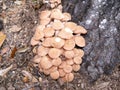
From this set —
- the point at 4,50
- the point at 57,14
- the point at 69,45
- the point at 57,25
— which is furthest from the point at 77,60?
the point at 4,50

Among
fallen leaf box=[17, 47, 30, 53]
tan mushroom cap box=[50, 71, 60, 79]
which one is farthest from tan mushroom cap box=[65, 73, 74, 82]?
fallen leaf box=[17, 47, 30, 53]

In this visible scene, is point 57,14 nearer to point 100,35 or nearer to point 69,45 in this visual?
point 69,45

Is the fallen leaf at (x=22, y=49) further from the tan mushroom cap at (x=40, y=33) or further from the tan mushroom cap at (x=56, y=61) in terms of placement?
the tan mushroom cap at (x=56, y=61)

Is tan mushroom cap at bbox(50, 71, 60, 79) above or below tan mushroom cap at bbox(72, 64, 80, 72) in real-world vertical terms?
below

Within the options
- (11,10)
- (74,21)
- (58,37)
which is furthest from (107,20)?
(11,10)

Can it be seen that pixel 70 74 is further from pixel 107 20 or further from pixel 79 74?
pixel 107 20

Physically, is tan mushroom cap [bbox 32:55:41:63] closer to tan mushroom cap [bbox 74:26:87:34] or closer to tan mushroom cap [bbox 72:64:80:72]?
tan mushroom cap [bbox 72:64:80:72]
